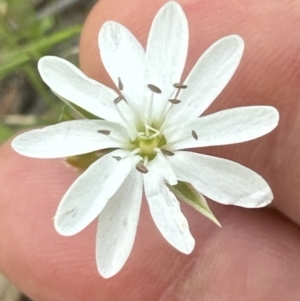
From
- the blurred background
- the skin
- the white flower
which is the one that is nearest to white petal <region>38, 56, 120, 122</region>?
the white flower

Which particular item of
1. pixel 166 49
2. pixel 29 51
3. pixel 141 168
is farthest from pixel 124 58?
pixel 29 51

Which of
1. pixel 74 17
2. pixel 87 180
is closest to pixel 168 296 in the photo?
pixel 87 180

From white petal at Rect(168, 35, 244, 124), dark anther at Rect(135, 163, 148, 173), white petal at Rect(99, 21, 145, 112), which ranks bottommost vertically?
dark anther at Rect(135, 163, 148, 173)

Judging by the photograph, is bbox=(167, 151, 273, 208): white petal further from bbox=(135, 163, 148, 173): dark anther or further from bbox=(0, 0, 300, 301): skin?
bbox=(0, 0, 300, 301): skin

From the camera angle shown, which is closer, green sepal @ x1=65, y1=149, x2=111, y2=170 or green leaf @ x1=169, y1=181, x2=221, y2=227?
green leaf @ x1=169, y1=181, x2=221, y2=227

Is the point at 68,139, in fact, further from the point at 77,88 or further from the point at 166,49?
the point at 166,49

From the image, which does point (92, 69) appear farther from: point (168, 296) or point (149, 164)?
point (168, 296)
